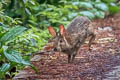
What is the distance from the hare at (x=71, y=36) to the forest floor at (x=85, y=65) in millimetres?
253

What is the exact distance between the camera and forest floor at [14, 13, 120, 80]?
642cm

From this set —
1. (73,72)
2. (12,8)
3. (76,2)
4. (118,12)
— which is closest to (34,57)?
(73,72)

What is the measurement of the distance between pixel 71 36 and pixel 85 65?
0.68 metres

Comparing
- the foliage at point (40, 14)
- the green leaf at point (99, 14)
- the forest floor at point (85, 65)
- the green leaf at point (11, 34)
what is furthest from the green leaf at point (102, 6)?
the green leaf at point (11, 34)

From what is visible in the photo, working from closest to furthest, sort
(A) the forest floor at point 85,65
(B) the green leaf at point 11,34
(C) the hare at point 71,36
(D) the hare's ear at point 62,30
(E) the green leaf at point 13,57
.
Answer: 1. (E) the green leaf at point 13,57
2. (B) the green leaf at point 11,34
3. (A) the forest floor at point 85,65
4. (D) the hare's ear at point 62,30
5. (C) the hare at point 71,36

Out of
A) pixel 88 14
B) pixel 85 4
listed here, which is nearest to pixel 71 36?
pixel 88 14

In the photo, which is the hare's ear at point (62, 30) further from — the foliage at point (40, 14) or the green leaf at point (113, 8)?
the green leaf at point (113, 8)

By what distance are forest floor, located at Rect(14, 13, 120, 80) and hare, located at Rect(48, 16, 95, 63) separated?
0.25 metres

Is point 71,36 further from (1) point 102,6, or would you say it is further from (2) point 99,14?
(1) point 102,6

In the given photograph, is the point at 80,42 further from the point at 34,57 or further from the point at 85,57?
the point at 34,57

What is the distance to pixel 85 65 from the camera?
7.18 metres

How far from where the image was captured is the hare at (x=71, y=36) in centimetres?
724

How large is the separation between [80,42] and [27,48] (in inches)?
64.2

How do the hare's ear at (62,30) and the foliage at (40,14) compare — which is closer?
the hare's ear at (62,30)
